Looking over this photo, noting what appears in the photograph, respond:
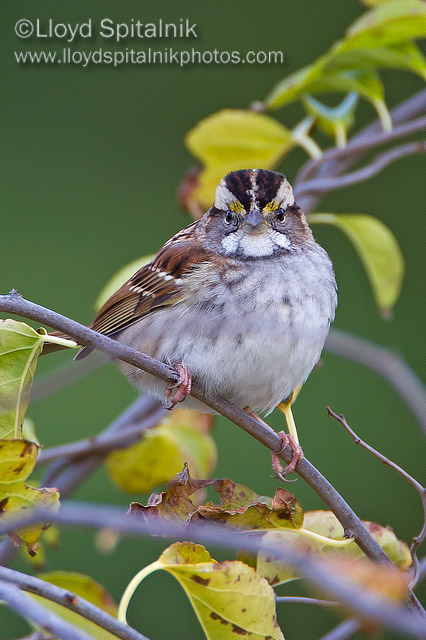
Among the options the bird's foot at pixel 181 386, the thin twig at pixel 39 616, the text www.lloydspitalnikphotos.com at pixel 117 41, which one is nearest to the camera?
the thin twig at pixel 39 616

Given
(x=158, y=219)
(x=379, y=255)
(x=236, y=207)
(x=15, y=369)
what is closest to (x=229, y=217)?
(x=236, y=207)

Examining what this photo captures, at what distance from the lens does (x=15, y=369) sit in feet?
3.28

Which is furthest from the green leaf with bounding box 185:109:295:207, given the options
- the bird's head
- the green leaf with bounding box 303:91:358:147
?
the bird's head

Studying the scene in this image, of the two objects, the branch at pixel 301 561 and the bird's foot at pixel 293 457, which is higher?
the branch at pixel 301 561

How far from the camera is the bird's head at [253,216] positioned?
5.00 feet

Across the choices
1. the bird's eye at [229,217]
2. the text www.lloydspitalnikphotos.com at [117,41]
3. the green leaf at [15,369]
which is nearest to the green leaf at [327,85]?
the bird's eye at [229,217]

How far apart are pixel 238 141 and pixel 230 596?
1.07m

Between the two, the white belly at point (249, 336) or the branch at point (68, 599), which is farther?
the white belly at point (249, 336)

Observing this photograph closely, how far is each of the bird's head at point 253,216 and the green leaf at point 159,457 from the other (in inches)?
14.0

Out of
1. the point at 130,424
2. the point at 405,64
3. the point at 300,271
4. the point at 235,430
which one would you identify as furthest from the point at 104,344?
the point at 235,430

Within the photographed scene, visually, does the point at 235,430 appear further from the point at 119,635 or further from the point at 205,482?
the point at 119,635

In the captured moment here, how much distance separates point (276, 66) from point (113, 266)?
1102mm

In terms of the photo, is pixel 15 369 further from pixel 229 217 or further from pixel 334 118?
pixel 334 118

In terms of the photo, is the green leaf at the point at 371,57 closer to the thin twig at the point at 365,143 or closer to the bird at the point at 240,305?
the thin twig at the point at 365,143
